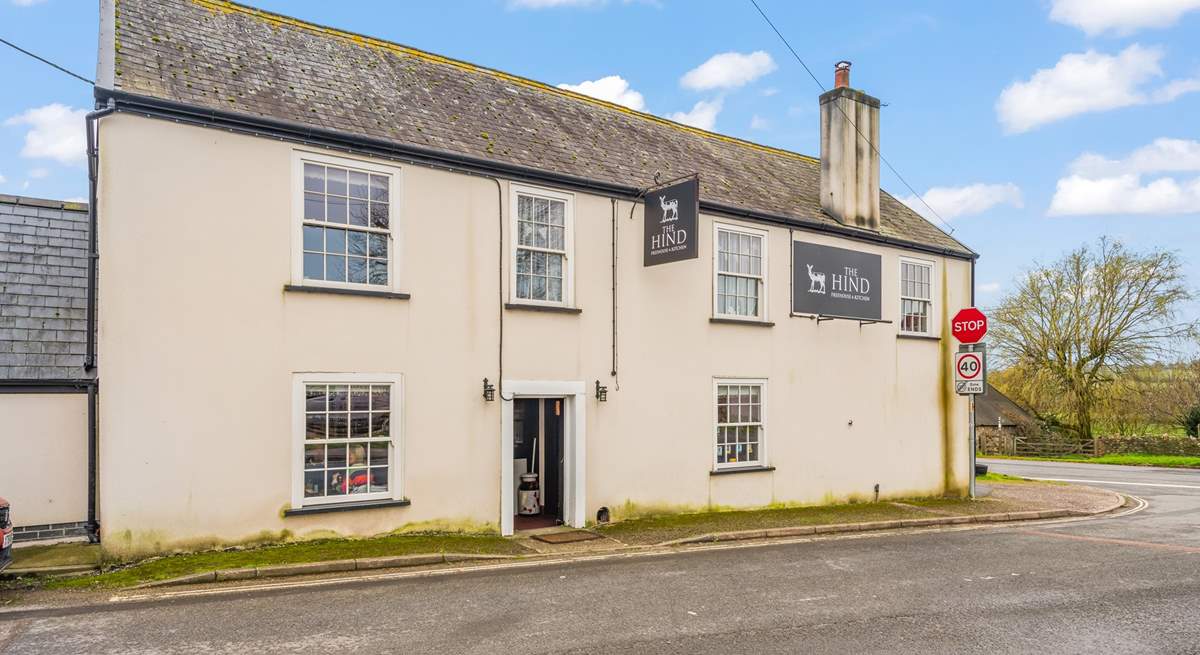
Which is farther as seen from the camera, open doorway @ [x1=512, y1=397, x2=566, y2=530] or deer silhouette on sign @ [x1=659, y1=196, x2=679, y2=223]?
open doorway @ [x1=512, y1=397, x2=566, y2=530]

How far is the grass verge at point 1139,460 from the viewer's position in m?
32.5

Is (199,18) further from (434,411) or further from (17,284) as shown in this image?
(434,411)

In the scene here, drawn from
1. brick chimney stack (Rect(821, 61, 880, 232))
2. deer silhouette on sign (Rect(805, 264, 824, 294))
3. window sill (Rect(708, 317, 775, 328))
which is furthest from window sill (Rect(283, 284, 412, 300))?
brick chimney stack (Rect(821, 61, 880, 232))

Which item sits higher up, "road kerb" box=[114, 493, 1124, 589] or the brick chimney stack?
the brick chimney stack

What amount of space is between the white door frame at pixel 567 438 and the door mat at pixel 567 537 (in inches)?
19.1

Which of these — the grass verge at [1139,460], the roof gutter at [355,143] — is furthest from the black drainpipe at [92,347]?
the grass verge at [1139,460]

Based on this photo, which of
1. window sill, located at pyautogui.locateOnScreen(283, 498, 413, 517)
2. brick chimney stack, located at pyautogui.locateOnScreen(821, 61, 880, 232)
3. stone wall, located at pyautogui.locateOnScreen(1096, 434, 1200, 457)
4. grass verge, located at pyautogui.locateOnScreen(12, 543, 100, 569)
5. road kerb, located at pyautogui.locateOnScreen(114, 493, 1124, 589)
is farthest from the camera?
stone wall, located at pyautogui.locateOnScreen(1096, 434, 1200, 457)

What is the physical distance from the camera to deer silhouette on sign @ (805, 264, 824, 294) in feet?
54.0

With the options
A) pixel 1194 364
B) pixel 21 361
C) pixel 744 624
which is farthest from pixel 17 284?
pixel 1194 364

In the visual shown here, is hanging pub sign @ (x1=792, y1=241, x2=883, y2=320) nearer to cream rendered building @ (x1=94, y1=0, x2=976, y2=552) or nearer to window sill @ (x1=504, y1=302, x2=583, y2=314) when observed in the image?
cream rendered building @ (x1=94, y1=0, x2=976, y2=552)

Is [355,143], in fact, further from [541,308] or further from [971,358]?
[971,358]

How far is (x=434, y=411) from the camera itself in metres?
11.9

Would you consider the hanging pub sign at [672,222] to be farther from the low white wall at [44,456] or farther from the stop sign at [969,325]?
the low white wall at [44,456]

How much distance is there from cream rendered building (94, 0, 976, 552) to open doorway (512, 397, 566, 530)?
6 centimetres
